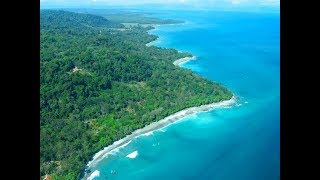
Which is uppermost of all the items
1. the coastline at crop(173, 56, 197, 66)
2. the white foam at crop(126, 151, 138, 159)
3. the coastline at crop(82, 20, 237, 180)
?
the coastline at crop(173, 56, 197, 66)

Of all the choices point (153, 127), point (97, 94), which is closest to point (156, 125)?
point (153, 127)

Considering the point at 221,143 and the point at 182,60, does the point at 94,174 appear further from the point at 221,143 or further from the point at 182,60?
the point at 182,60

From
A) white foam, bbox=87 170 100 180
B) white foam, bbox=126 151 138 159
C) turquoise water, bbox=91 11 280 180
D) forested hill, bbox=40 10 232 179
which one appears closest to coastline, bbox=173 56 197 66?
forested hill, bbox=40 10 232 179

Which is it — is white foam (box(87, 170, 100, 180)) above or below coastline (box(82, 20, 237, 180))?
below

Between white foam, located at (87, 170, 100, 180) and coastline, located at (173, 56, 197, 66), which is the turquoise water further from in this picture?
coastline, located at (173, 56, 197, 66)

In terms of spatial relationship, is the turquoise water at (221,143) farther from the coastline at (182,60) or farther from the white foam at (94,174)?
the coastline at (182,60)

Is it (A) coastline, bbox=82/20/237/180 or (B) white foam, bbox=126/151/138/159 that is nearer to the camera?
(A) coastline, bbox=82/20/237/180
